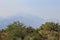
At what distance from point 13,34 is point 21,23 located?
2.44 meters

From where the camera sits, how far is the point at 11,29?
81.4 feet

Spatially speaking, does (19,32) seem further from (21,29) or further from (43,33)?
(43,33)

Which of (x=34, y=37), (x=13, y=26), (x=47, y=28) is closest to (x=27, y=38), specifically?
(x=34, y=37)

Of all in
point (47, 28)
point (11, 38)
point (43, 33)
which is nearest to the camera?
Answer: point (11, 38)

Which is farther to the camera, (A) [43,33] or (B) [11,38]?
(A) [43,33]

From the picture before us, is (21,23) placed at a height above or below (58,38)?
above

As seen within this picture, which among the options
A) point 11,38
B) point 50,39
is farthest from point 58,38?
point 11,38

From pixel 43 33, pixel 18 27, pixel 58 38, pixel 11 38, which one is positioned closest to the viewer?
pixel 11 38

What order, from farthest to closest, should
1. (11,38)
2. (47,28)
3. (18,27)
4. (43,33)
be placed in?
(47,28)
(43,33)
(18,27)
(11,38)

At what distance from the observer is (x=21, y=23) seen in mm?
24875

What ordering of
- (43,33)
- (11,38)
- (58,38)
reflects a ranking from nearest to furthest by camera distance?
(11,38), (58,38), (43,33)

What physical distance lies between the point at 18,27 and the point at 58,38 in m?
4.82

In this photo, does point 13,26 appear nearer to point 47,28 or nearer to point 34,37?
point 34,37

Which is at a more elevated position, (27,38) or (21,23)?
(21,23)
